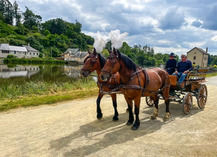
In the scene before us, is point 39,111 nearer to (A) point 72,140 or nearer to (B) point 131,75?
(A) point 72,140

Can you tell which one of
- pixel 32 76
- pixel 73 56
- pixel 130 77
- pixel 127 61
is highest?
pixel 73 56

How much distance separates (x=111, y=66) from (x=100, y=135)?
2.29 metres

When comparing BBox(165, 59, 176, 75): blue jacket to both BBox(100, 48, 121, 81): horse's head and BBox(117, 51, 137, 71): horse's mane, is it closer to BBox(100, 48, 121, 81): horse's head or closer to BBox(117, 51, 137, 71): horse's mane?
BBox(117, 51, 137, 71): horse's mane

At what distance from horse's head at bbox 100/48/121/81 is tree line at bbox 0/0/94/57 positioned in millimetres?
80835

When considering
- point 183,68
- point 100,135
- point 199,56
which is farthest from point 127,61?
point 199,56

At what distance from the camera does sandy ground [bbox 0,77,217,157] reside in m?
3.82

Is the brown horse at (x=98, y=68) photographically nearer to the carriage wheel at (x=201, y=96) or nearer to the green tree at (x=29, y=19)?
the carriage wheel at (x=201, y=96)

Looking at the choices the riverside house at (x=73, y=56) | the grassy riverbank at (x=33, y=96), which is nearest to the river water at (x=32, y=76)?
the grassy riverbank at (x=33, y=96)

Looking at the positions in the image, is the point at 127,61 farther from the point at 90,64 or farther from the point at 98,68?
the point at 90,64

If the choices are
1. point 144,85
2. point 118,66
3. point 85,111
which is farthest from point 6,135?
point 144,85

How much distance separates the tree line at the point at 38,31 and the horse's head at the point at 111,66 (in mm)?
80835

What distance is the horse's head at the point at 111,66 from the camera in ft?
13.9

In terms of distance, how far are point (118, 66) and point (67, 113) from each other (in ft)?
12.3

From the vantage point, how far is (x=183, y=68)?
7.23m
